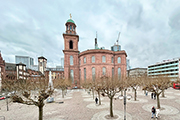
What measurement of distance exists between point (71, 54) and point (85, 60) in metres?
8.84

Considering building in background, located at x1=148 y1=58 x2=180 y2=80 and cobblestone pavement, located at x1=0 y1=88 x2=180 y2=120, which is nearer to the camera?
cobblestone pavement, located at x1=0 y1=88 x2=180 y2=120

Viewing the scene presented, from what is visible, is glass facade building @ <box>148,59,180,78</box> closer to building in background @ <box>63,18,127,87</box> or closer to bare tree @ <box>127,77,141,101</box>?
building in background @ <box>63,18,127,87</box>

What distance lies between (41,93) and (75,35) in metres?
45.4

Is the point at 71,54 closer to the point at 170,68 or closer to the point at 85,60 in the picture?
the point at 85,60

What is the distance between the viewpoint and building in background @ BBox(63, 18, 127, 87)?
155ft

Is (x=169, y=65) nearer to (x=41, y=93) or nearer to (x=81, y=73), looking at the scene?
(x=81, y=73)

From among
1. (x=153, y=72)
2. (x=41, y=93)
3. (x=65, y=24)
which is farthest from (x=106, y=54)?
(x=153, y=72)

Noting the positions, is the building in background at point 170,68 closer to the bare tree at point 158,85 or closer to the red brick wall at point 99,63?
the red brick wall at point 99,63

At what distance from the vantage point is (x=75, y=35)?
170 ft

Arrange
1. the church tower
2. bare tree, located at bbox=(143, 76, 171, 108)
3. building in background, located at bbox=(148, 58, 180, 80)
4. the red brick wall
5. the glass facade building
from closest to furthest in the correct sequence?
bare tree, located at bbox=(143, 76, 171, 108)
the red brick wall
the church tower
building in background, located at bbox=(148, 58, 180, 80)
the glass facade building

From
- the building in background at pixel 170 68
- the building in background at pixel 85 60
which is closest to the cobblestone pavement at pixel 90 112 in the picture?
the building in background at pixel 85 60

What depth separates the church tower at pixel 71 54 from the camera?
165 feet

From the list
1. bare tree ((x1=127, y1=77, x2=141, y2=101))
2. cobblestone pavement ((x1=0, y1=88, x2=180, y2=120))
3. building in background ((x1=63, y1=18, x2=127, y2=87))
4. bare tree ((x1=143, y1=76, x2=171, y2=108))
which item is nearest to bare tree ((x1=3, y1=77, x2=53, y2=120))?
cobblestone pavement ((x1=0, y1=88, x2=180, y2=120))

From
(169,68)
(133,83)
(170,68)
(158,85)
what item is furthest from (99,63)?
(169,68)
